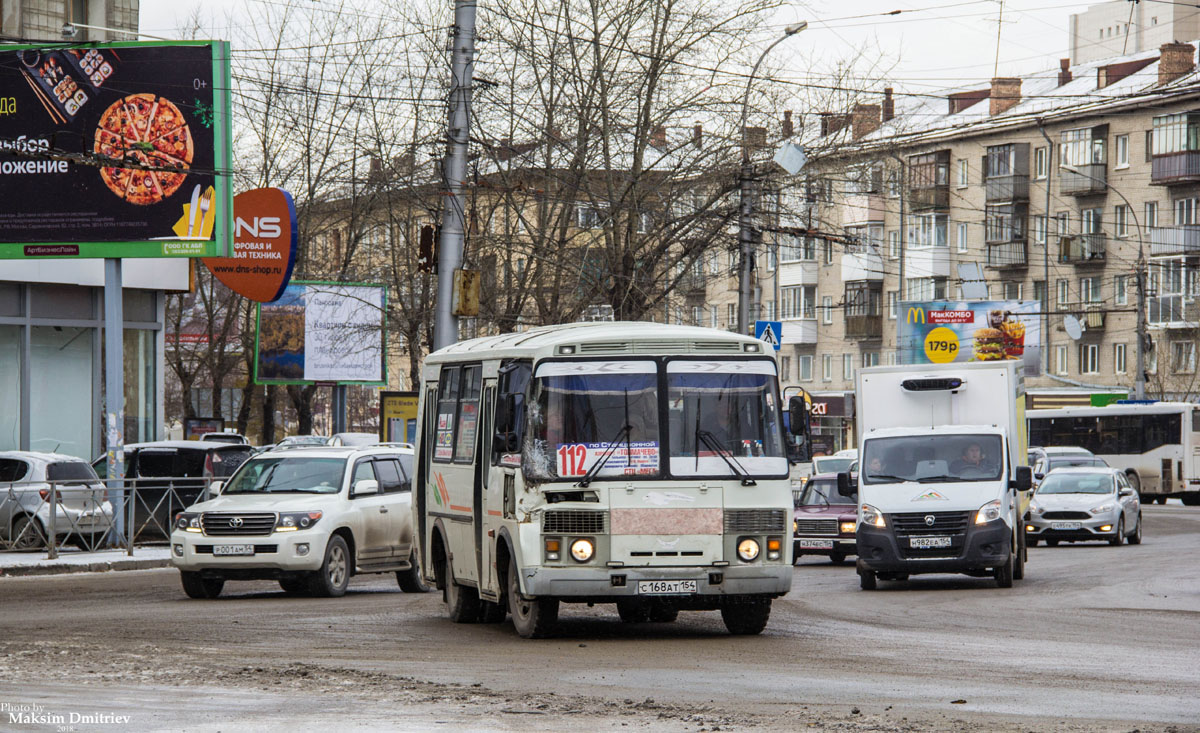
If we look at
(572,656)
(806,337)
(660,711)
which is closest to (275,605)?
(572,656)

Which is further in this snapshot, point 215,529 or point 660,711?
point 215,529

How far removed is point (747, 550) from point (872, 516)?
798 centimetres

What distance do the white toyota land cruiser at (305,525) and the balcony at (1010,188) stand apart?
193 ft

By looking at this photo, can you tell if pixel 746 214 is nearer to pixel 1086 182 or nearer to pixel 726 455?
pixel 726 455

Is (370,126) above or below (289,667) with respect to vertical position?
above

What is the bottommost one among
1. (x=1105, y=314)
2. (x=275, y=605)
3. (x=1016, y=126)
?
(x=275, y=605)

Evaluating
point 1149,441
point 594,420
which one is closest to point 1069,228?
point 1149,441

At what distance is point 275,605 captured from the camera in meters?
18.2

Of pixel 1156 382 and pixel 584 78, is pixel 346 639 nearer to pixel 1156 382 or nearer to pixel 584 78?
pixel 584 78

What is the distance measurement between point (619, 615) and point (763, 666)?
5008 millimetres

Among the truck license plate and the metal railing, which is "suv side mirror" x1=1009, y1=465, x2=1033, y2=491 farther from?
the metal railing

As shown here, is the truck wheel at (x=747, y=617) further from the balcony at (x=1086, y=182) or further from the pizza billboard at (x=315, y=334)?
the balcony at (x=1086, y=182)

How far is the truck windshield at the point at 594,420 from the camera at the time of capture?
1379 centimetres

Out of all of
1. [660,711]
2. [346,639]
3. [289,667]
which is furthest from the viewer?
[346,639]
